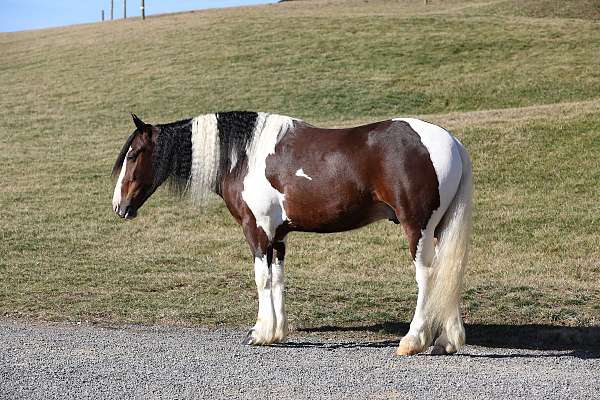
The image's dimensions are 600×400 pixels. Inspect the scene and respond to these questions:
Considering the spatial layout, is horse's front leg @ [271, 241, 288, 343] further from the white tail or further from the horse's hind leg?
the white tail

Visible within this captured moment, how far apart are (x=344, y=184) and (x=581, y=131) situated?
1599 cm

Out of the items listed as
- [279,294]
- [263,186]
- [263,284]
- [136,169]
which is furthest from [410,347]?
[136,169]

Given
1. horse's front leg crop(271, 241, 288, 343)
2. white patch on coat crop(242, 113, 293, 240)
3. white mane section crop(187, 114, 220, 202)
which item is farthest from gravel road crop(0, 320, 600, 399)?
white mane section crop(187, 114, 220, 202)

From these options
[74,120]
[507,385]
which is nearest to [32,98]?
[74,120]

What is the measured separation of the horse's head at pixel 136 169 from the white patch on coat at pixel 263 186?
3.56ft

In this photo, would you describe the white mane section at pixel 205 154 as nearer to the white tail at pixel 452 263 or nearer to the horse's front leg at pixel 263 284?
the horse's front leg at pixel 263 284

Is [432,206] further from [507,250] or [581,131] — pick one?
[581,131]

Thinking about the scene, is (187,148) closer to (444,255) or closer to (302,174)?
(302,174)

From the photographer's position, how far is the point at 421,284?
8.70 meters

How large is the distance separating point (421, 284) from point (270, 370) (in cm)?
169

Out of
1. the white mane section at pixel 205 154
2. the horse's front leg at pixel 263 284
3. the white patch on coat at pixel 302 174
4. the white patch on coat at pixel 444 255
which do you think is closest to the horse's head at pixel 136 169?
the white mane section at pixel 205 154

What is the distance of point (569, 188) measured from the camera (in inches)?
791

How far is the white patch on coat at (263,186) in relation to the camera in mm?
9242

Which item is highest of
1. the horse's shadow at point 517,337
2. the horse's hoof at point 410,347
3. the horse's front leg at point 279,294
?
the horse's front leg at point 279,294
